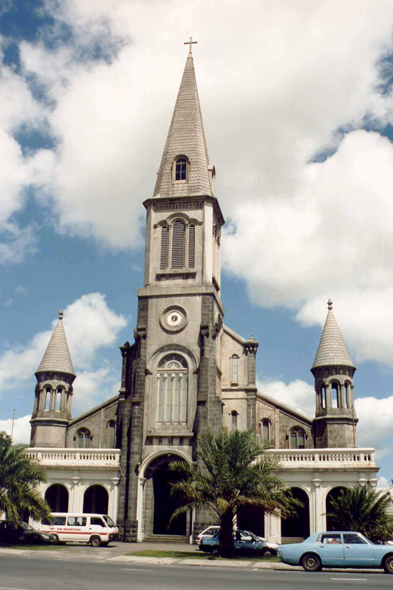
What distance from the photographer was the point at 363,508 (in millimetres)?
31078

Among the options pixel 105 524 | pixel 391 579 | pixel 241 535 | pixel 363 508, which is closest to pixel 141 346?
pixel 105 524

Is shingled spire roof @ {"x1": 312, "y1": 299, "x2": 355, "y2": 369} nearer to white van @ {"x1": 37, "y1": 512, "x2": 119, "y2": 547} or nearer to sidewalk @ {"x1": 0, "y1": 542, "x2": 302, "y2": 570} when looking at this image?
white van @ {"x1": 37, "y1": 512, "x2": 119, "y2": 547}

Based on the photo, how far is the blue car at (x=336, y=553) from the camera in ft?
77.9

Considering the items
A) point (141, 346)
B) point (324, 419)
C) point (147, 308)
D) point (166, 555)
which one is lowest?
point (166, 555)

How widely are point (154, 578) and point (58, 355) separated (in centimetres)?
3366

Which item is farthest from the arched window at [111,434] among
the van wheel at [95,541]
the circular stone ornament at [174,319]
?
the van wheel at [95,541]

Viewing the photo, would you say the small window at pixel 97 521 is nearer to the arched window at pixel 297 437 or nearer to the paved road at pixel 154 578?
the paved road at pixel 154 578

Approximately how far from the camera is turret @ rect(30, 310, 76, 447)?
49344mm

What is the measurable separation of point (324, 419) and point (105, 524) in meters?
19.0

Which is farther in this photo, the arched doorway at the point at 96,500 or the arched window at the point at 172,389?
the arched doorway at the point at 96,500

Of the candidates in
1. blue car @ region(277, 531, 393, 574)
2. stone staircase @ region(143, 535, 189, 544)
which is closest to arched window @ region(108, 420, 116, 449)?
stone staircase @ region(143, 535, 189, 544)

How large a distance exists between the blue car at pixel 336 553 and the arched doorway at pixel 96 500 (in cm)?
2261

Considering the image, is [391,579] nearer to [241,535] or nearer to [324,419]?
[241,535]

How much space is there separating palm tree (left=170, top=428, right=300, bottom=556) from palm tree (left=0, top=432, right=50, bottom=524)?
7.94m
